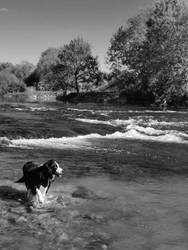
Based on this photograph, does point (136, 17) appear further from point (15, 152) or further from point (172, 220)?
point (172, 220)

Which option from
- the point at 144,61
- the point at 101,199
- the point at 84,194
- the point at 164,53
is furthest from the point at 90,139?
the point at 144,61

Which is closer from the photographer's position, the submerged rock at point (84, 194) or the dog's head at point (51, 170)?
the dog's head at point (51, 170)

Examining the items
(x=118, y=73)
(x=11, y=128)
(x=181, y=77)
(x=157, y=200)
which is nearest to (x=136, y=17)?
(x=118, y=73)

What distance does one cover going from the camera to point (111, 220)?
27.7 ft

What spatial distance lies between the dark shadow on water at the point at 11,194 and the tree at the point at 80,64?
68.1 meters

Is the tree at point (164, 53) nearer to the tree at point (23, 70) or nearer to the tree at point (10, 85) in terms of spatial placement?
the tree at point (10, 85)

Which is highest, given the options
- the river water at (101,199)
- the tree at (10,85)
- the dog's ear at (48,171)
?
the tree at (10,85)

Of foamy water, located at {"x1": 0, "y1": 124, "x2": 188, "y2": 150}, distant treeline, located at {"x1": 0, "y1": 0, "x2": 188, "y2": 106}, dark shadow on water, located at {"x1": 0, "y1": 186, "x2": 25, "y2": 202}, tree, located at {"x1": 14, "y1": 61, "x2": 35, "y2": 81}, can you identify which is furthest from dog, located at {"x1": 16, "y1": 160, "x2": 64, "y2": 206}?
tree, located at {"x1": 14, "y1": 61, "x2": 35, "y2": 81}

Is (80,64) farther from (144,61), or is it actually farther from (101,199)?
(101,199)

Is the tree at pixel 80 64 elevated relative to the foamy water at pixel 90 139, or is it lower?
elevated

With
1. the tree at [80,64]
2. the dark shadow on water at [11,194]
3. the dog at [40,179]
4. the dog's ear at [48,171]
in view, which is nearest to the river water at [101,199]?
the dark shadow on water at [11,194]

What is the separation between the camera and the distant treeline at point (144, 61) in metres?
54.7

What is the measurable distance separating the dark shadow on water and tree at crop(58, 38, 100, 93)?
68.1 meters

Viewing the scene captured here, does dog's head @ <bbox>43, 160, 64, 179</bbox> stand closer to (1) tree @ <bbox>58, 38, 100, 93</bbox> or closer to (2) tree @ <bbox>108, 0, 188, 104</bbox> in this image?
(2) tree @ <bbox>108, 0, 188, 104</bbox>
